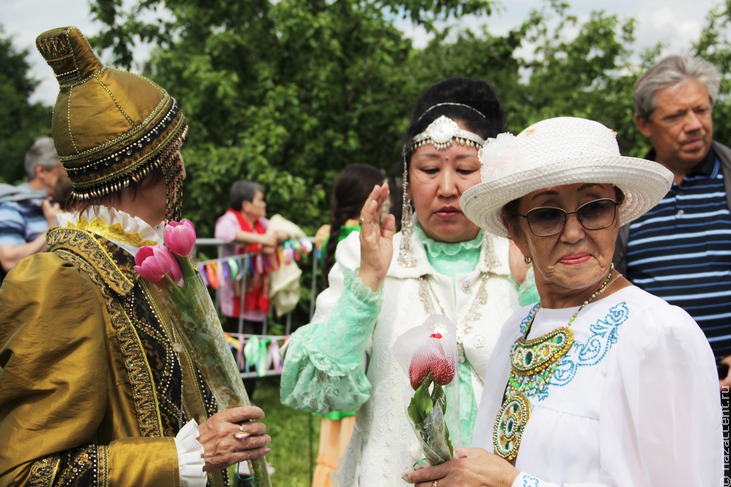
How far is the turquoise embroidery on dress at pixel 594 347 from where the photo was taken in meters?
1.84

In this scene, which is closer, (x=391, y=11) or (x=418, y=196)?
(x=418, y=196)

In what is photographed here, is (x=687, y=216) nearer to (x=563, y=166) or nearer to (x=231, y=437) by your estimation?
(x=563, y=166)

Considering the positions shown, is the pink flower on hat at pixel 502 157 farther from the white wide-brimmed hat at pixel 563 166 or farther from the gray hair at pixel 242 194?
the gray hair at pixel 242 194

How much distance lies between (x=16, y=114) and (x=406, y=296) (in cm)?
3177

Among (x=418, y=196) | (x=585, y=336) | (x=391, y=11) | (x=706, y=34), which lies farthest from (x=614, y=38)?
(x=585, y=336)

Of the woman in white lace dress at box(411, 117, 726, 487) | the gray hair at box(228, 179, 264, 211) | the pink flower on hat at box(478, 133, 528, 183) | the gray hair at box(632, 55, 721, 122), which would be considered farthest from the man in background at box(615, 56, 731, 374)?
the gray hair at box(228, 179, 264, 211)

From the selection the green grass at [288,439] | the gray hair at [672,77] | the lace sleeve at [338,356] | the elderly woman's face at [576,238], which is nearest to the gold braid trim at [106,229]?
the lace sleeve at [338,356]

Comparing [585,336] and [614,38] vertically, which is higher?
[614,38]

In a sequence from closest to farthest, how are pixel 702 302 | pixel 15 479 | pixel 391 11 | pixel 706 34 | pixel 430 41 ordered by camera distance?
1. pixel 15 479
2. pixel 702 302
3. pixel 391 11
4. pixel 430 41
5. pixel 706 34

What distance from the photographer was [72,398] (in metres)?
1.87

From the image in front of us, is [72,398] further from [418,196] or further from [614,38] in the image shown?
[614,38]

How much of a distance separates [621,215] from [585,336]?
448 millimetres

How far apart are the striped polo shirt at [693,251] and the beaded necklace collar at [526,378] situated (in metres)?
1.73

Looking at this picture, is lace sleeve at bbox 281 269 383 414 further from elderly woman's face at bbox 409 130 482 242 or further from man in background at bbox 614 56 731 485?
man in background at bbox 614 56 731 485
